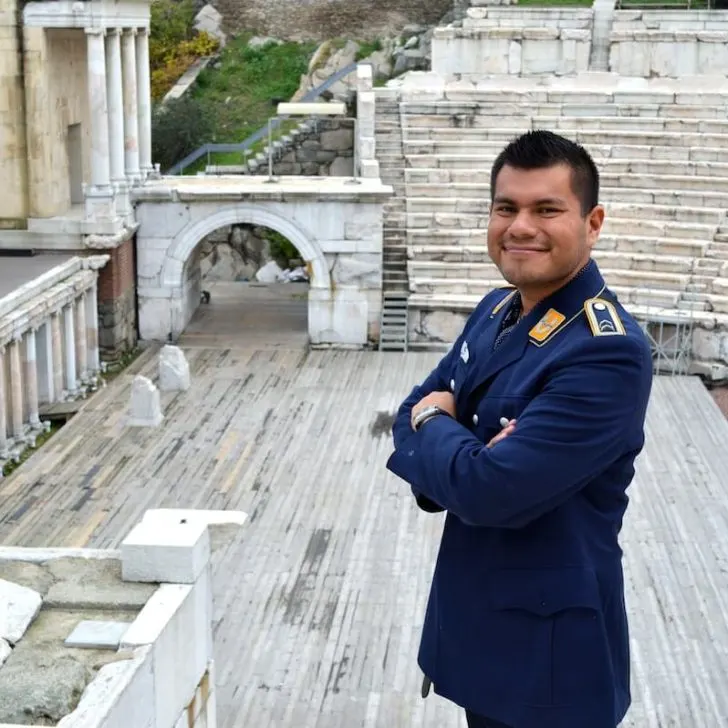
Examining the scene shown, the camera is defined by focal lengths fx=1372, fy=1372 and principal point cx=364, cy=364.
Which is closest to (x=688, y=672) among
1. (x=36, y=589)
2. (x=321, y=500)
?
(x=321, y=500)

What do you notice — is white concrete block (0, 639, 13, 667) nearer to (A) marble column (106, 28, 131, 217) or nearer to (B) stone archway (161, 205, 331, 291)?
(A) marble column (106, 28, 131, 217)

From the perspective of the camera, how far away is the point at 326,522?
42.7 ft

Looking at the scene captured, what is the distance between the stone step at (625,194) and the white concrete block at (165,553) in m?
16.3

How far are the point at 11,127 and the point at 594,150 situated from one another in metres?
9.17

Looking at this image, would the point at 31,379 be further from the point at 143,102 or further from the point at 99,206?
the point at 143,102

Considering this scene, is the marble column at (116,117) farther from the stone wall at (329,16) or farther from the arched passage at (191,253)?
the stone wall at (329,16)

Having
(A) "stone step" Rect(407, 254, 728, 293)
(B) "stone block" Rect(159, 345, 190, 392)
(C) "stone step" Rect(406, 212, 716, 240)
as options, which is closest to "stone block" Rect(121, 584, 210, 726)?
(B) "stone block" Rect(159, 345, 190, 392)

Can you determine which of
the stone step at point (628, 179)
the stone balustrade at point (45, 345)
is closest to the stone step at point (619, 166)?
the stone step at point (628, 179)

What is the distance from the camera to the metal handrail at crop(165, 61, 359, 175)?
26562 millimetres

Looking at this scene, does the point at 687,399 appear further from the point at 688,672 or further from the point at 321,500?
the point at 688,672

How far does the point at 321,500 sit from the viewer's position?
13.6 metres

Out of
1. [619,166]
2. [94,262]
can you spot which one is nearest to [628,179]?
[619,166]

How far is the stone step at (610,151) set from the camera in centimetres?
2169

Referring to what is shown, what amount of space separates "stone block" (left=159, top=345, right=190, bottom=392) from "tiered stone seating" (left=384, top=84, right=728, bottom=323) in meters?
3.91
